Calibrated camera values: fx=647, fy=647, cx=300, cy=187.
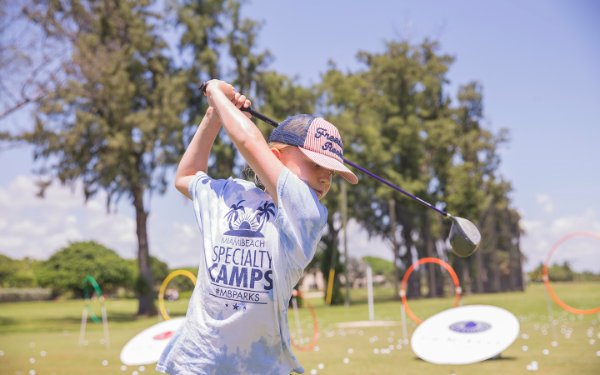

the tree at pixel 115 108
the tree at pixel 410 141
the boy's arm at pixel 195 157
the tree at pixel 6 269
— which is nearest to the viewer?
the boy's arm at pixel 195 157

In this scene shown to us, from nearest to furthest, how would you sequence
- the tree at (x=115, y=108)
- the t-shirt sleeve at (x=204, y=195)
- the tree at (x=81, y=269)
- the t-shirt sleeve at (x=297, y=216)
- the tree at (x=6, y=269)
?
1. the t-shirt sleeve at (x=297, y=216)
2. the t-shirt sleeve at (x=204, y=195)
3. the tree at (x=115, y=108)
4. the tree at (x=6, y=269)
5. the tree at (x=81, y=269)

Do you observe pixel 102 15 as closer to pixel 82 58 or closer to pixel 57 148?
pixel 82 58

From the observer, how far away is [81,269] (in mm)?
71688

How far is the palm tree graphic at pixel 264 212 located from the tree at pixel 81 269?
6998 centimetres

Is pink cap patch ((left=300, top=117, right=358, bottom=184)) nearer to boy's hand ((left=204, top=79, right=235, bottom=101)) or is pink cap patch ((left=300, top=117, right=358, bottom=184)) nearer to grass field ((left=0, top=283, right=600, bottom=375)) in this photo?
boy's hand ((left=204, top=79, right=235, bottom=101))

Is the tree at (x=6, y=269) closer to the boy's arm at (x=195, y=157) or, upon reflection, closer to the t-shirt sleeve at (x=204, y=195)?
the boy's arm at (x=195, y=157)

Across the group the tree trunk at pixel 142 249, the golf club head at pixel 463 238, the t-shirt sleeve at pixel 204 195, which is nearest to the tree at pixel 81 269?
the tree trunk at pixel 142 249

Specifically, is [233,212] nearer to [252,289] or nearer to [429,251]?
[252,289]

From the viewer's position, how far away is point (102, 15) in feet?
105

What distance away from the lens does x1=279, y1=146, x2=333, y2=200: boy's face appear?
107 inches

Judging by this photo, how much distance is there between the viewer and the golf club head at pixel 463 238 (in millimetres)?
3863

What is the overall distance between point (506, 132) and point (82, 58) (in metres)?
32.7

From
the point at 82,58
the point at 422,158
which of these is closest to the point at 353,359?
the point at 82,58

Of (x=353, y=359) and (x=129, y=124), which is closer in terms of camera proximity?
(x=353, y=359)
